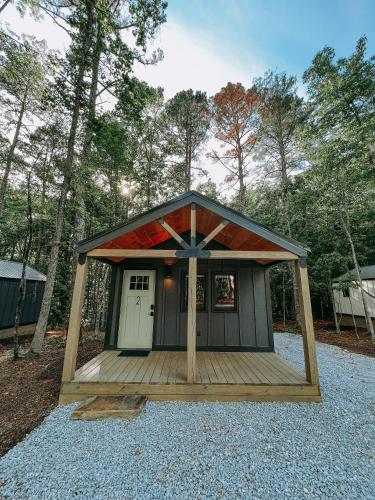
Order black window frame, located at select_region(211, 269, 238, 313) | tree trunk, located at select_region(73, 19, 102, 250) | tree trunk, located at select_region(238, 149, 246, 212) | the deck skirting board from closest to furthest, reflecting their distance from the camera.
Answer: the deck skirting board < black window frame, located at select_region(211, 269, 238, 313) < tree trunk, located at select_region(73, 19, 102, 250) < tree trunk, located at select_region(238, 149, 246, 212)

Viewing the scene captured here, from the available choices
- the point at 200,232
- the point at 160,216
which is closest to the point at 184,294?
the point at 200,232

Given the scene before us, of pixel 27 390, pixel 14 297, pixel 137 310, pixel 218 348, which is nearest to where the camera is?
pixel 27 390

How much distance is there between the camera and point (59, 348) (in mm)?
5957

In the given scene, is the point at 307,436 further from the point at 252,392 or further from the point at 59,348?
the point at 59,348

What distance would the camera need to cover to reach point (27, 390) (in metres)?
3.51

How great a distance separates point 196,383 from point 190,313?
108 centimetres

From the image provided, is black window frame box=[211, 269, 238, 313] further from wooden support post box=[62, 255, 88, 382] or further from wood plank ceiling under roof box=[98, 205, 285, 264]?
wooden support post box=[62, 255, 88, 382]

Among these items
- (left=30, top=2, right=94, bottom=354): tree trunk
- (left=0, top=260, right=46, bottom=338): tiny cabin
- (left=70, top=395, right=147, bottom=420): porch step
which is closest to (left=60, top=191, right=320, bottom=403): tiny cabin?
(left=70, top=395, right=147, bottom=420): porch step

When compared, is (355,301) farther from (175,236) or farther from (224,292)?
(175,236)

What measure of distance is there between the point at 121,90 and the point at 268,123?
24.8ft

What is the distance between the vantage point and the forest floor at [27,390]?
260cm

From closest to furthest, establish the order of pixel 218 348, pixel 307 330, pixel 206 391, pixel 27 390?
pixel 206 391 < pixel 307 330 < pixel 27 390 < pixel 218 348

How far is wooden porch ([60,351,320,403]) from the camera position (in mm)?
3182

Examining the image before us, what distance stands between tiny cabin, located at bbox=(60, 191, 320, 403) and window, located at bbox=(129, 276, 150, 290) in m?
0.03
